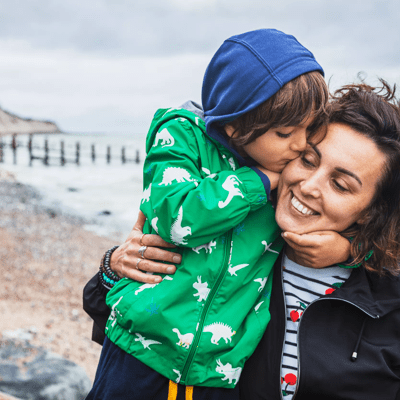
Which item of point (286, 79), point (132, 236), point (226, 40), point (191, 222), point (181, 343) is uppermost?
point (226, 40)

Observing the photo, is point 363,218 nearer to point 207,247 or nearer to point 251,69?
point 207,247

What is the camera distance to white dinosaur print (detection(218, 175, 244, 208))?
167 cm

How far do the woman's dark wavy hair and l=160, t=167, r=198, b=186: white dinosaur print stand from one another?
0.76m

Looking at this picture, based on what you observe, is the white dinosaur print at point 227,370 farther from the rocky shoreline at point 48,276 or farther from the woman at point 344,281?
the rocky shoreline at point 48,276

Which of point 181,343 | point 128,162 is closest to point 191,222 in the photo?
point 181,343

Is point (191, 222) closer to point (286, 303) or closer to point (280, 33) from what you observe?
point (286, 303)

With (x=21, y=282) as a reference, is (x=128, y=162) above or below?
below

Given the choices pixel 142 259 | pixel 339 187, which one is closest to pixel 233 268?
pixel 142 259

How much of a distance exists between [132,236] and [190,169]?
763 millimetres

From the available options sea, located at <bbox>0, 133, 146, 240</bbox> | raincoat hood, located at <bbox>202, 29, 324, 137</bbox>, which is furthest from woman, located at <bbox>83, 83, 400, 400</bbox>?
sea, located at <bbox>0, 133, 146, 240</bbox>

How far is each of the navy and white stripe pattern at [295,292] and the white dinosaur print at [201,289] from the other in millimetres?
468

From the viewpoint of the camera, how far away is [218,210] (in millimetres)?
1651

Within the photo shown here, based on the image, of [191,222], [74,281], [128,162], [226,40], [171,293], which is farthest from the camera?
[128,162]

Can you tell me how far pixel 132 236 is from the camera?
2.38m
